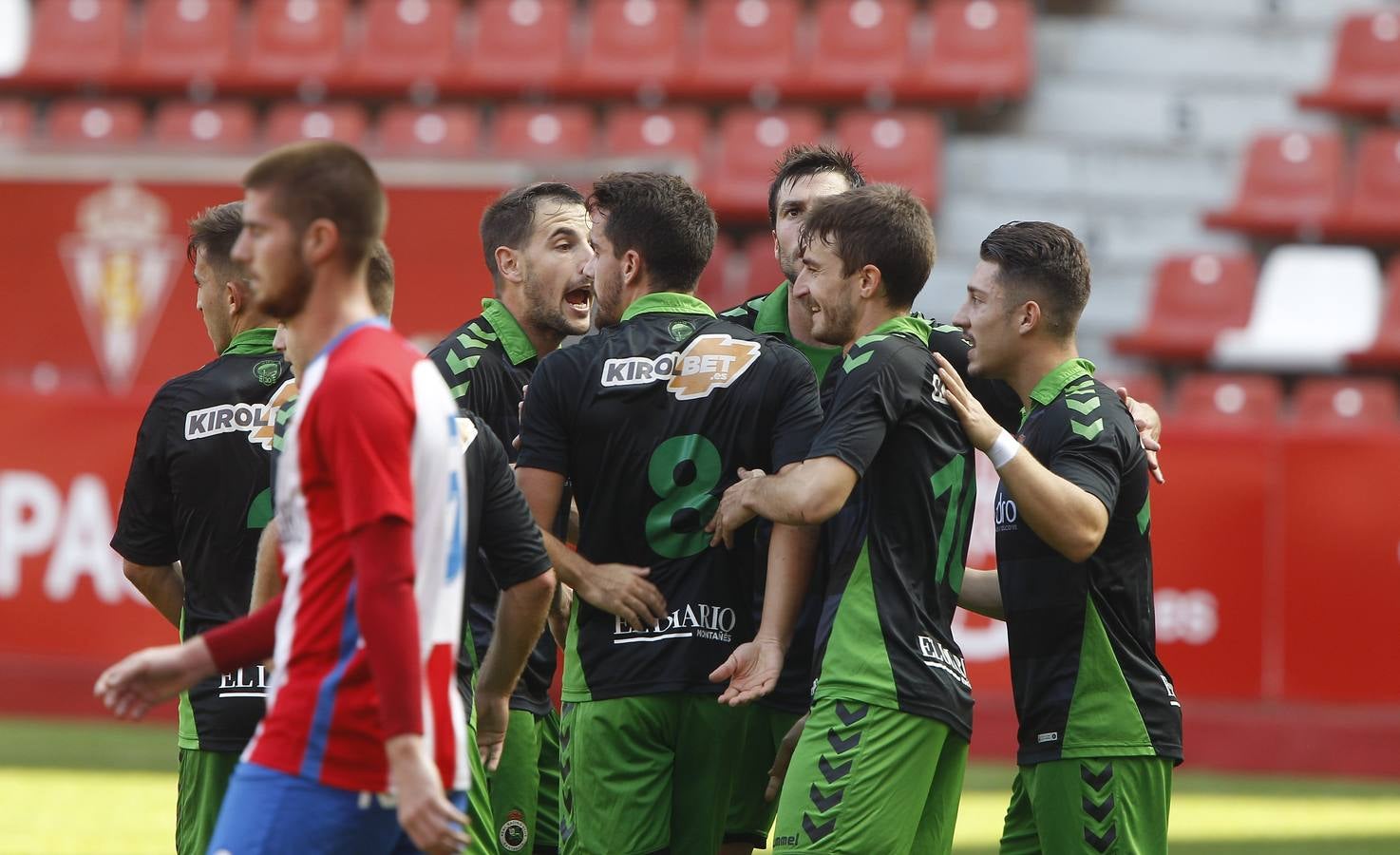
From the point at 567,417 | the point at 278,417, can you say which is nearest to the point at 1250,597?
the point at 567,417

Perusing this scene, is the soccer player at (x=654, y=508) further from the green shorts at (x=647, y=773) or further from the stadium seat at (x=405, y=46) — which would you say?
the stadium seat at (x=405, y=46)

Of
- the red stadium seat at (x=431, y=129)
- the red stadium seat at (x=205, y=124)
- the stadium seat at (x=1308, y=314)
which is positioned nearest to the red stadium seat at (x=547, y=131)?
the red stadium seat at (x=431, y=129)

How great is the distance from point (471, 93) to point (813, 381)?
12977 millimetres

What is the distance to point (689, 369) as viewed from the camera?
5.17 metres

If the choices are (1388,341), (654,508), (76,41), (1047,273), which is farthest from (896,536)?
(76,41)

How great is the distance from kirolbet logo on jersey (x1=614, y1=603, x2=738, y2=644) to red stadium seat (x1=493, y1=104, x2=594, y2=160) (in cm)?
1093

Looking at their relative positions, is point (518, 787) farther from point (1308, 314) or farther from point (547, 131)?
point (547, 131)

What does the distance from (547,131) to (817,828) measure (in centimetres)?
1228

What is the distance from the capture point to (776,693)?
5590mm

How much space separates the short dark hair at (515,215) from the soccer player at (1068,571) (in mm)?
1642

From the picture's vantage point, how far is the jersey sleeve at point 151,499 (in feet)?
16.8

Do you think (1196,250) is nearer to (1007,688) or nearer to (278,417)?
(1007,688)

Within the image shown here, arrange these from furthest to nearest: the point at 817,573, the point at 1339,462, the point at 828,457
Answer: the point at 1339,462 → the point at 817,573 → the point at 828,457

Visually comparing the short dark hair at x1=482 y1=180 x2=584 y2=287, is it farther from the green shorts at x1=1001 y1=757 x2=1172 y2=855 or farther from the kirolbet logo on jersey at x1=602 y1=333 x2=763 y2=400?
the green shorts at x1=1001 y1=757 x2=1172 y2=855
